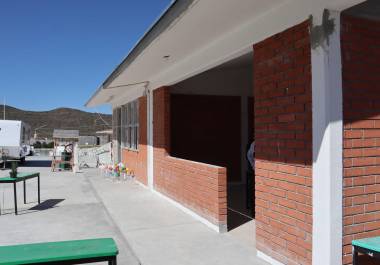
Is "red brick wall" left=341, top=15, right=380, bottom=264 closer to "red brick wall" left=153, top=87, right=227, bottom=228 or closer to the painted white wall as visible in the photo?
"red brick wall" left=153, top=87, right=227, bottom=228

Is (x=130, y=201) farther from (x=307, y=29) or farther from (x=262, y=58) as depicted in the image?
(x=307, y=29)

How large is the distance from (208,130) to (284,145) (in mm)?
6850

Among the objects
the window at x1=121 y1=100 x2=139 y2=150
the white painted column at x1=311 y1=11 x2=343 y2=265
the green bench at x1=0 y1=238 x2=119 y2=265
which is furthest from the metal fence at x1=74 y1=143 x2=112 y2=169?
the white painted column at x1=311 y1=11 x2=343 y2=265

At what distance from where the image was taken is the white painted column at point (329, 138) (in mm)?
3658

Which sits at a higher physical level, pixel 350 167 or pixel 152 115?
pixel 152 115

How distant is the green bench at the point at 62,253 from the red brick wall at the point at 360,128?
214cm

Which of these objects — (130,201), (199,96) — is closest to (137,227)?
(130,201)

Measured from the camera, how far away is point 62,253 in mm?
3170

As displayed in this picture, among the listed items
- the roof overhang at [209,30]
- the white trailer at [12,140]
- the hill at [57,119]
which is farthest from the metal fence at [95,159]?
the hill at [57,119]

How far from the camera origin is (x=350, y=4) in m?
3.61

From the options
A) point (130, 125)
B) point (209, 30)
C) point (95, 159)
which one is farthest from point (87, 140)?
point (209, 30)

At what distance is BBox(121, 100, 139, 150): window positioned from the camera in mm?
13019

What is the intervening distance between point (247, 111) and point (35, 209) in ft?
20.0

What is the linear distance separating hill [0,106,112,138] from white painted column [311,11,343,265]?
54045 mm
